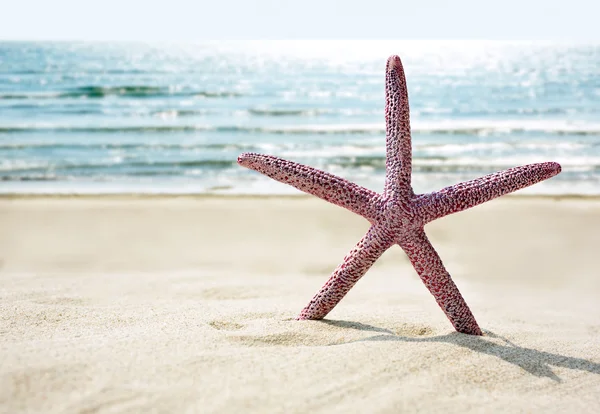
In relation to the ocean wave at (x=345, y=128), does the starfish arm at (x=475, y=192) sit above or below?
above

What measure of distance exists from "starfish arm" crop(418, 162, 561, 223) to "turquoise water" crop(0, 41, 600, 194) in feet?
27.5

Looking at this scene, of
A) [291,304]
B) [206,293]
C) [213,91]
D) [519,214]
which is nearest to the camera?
[291,304]

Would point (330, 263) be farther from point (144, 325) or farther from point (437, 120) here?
point (437, 120)

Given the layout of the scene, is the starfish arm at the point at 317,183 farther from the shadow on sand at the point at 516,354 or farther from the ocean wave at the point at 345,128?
the ocean wave at the point at 345,128

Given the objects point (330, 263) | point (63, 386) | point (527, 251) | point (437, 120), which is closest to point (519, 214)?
point (527, 251)

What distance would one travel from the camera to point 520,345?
12.1ft

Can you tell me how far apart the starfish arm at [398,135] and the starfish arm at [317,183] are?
0.14 metres

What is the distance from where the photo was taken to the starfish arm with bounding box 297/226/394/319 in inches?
144

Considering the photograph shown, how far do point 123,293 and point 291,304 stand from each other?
1325 mm

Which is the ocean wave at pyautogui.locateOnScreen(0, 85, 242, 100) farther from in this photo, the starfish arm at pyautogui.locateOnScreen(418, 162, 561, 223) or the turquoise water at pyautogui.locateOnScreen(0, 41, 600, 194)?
the starfish arm at pyautogui.locateOnScreen(418, 162, 561, 223)

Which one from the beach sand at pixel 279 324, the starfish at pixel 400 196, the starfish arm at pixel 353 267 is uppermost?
the starfish at pixel 400 196

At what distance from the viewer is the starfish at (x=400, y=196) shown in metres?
3.62

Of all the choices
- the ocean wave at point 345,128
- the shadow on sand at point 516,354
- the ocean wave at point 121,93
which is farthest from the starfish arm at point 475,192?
the ocean wave at point 121,93

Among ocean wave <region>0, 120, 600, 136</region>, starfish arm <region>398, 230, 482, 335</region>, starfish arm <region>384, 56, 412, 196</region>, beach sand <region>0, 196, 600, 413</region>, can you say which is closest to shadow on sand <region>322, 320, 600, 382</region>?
beach sand <region>0, 196, 600, 413</region>
